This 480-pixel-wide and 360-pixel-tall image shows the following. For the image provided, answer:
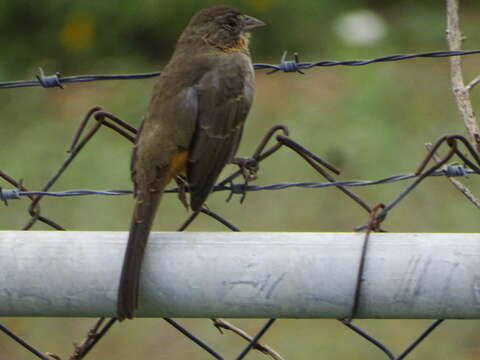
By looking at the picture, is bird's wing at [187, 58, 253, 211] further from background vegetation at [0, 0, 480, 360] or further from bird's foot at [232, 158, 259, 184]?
background vegetation at [0, 0, 480, 360]

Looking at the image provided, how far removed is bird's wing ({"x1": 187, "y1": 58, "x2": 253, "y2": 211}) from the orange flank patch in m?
0.02

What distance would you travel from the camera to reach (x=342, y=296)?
6.42 feet

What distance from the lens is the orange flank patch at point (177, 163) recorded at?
3.03 metres

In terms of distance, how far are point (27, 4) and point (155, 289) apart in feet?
19.7

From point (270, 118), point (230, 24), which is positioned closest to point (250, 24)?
point (230, 24)

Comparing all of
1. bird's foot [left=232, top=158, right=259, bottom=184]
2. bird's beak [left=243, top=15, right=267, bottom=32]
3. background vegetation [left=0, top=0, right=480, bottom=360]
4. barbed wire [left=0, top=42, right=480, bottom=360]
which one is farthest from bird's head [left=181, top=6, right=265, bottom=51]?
background vegetation [left=0, top=0, right=480, bottom=360]

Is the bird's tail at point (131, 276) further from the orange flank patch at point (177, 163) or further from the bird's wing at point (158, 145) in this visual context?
the orange flank patch at point (177, 163)

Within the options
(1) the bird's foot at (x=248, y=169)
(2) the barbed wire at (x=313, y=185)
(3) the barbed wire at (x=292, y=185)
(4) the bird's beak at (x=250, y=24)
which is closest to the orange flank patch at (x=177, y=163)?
(1) the bird's foot at (x=248, y=169)

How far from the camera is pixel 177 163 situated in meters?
3.06

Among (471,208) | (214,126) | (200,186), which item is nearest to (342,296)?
(200,186)

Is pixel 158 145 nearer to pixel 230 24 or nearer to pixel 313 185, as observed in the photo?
pixel 313 185

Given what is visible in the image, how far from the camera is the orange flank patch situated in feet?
9.93

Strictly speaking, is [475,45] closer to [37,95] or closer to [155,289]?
[37,95]

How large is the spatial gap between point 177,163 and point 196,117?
0.23 m
